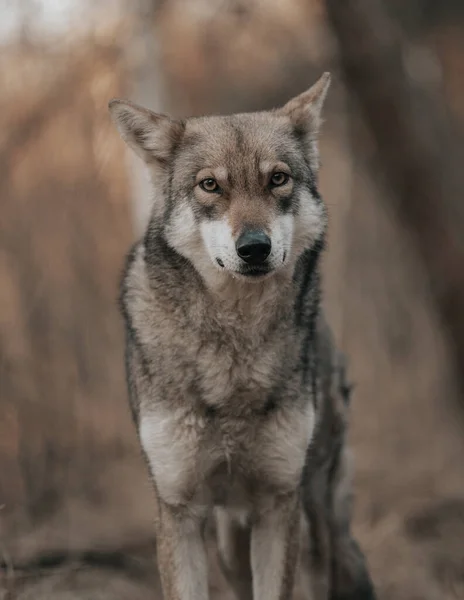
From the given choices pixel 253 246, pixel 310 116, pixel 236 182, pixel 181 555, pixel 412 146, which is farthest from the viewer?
pixel 310 116

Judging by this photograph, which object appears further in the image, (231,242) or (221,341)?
(221,341)

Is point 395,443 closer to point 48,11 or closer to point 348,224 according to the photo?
point 348,224

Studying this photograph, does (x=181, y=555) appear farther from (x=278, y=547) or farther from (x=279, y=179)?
(x=279, y=179)

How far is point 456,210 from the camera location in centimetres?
240

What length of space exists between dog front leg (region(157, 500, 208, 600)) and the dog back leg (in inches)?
25.4

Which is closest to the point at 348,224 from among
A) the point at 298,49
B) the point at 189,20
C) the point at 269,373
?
the point at 298,49

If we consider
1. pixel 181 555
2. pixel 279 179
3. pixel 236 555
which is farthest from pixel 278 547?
pixel 279 179

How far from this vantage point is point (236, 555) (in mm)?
4355

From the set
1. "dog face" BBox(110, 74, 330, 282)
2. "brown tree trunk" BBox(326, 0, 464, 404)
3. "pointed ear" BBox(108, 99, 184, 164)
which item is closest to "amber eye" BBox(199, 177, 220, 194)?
"dog face" BBox(110, 74, 330, 282)

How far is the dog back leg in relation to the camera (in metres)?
4.32

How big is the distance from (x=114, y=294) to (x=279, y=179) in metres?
5.67

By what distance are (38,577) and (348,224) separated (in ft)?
18.6

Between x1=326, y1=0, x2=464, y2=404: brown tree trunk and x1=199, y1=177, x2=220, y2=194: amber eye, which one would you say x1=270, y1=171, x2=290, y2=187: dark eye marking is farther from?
x1=326, y1=0, x2=464, y2=404: brown tree trunk

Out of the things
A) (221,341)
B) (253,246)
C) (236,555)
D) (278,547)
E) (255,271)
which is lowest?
(236,555)
